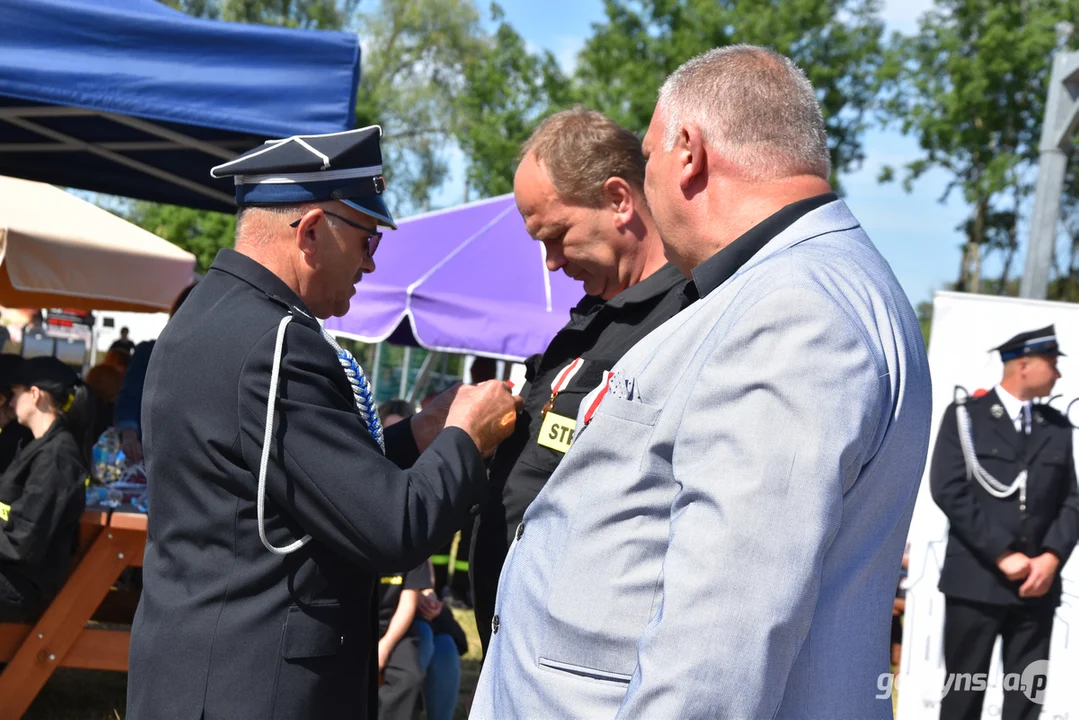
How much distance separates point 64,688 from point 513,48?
19.0 meters

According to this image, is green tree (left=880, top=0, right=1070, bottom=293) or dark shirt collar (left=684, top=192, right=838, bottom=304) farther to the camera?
green tree (left=880, top=0, right=1070, bottom=293)

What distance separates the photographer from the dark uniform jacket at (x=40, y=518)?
13.4 ft

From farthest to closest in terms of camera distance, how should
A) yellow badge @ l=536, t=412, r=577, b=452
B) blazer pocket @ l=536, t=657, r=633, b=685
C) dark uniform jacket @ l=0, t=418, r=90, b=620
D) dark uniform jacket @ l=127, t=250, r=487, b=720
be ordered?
1. dark uniform jacket @ l=0, t=418, r=90, b=620
2. yellow badge @ l=536, t=412, r=577, b=452
3. dark uniform jacket @ l=127, t=250, r=487, b=720
4. blazer pocket @ l=536, t=657, r=633, b=685

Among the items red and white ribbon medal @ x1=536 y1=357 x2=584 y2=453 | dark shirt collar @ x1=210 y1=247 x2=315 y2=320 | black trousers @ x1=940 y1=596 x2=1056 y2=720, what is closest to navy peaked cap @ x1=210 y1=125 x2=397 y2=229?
dark shirt collar @ x1=210 y1=247 x2=315 y2=320

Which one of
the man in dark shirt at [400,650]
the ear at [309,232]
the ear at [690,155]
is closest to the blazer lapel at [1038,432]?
the man in dark shirt at [400,650]

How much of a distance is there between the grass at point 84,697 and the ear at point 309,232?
3244 mm

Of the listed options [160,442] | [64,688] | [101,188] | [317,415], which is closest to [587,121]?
[317,415]

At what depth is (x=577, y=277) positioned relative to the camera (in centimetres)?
252

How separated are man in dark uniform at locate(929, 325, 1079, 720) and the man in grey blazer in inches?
149

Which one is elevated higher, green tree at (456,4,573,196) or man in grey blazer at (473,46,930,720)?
green tree at (456,4,573,196)

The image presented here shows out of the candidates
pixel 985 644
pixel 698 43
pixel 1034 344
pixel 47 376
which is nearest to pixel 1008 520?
pixel 985 644

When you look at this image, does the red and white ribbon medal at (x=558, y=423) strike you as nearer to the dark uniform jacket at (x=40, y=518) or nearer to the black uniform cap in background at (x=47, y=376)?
the dark uniform jacket at (x=40, y=518)

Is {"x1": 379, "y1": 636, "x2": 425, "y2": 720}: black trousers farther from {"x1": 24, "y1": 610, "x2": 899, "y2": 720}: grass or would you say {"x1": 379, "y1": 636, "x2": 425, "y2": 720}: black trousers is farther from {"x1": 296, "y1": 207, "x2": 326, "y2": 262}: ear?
{"x1": 296, "y1": 207, "x2": 326, "y2": 262}: ear

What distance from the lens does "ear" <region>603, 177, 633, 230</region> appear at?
2.36 meters
